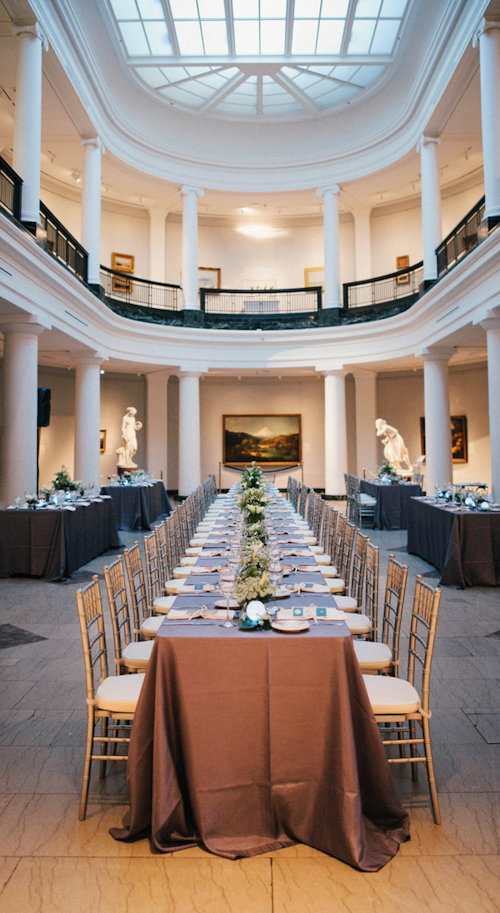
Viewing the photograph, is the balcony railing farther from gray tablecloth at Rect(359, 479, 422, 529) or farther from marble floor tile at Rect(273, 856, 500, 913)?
marble floor tile at Rect(273, 856, 500, 913)

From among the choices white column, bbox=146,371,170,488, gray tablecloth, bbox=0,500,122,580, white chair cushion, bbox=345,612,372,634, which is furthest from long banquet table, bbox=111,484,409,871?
white column, bbox=146,371,170,488

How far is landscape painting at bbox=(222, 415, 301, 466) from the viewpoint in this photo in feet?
59.9

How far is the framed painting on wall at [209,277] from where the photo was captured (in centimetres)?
1789

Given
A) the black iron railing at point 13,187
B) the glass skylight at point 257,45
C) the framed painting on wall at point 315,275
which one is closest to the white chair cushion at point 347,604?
the black iron railing at point 13,187

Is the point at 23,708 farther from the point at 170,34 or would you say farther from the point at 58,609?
the point at 170,34

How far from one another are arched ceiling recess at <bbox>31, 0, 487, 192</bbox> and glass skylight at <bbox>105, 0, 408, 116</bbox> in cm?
7

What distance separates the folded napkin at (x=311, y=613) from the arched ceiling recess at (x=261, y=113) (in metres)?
9.42

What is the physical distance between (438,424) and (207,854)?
10.9m

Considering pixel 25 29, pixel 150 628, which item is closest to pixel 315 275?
pixel 25 29

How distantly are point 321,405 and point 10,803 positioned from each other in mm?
16517

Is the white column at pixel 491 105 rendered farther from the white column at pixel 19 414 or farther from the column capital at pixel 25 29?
the white column at pixel 19 414

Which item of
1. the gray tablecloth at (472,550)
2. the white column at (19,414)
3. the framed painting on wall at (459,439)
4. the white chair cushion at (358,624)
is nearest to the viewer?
the white chair cushion at (358,624)

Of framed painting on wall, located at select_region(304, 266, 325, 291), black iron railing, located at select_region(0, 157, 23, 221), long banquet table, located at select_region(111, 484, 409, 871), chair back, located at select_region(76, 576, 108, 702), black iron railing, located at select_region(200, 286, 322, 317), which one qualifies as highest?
framed painting on wall, located at select_region(304, 266, 325, 291)

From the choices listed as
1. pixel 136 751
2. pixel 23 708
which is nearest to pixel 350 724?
pixel 136 751
